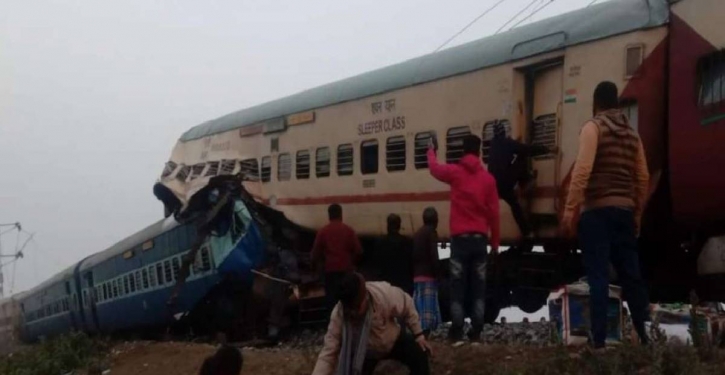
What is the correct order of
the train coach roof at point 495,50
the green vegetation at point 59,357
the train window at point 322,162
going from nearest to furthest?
1. the train coach roof at point 495,50
2. the green vegetation at point 59,357
3. the train window at point 322,162

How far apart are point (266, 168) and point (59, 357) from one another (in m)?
4.45

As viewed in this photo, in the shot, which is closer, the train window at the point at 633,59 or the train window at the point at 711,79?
the train window at the point at 711,79

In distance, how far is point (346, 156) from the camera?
545 inches

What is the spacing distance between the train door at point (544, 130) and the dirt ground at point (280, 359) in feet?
7.29

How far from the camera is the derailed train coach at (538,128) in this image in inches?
339

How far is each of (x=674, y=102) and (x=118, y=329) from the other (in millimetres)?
12490

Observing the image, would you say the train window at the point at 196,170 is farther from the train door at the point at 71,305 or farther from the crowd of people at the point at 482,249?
the crowd of people at the point at 482,249

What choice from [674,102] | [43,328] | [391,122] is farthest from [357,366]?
[43,328]

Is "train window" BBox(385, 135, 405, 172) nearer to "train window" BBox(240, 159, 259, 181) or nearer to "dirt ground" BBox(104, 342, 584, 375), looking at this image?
"dirt ground" BBox(104, 342, 584, 375)

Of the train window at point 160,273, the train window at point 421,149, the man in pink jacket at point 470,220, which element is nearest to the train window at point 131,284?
the train window at point 160,273

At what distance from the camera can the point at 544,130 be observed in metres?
10.3

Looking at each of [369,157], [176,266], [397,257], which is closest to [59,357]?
[176,266]

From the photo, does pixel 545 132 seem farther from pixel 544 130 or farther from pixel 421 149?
pixel 421 149

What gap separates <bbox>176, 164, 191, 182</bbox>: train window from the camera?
1878 cm
